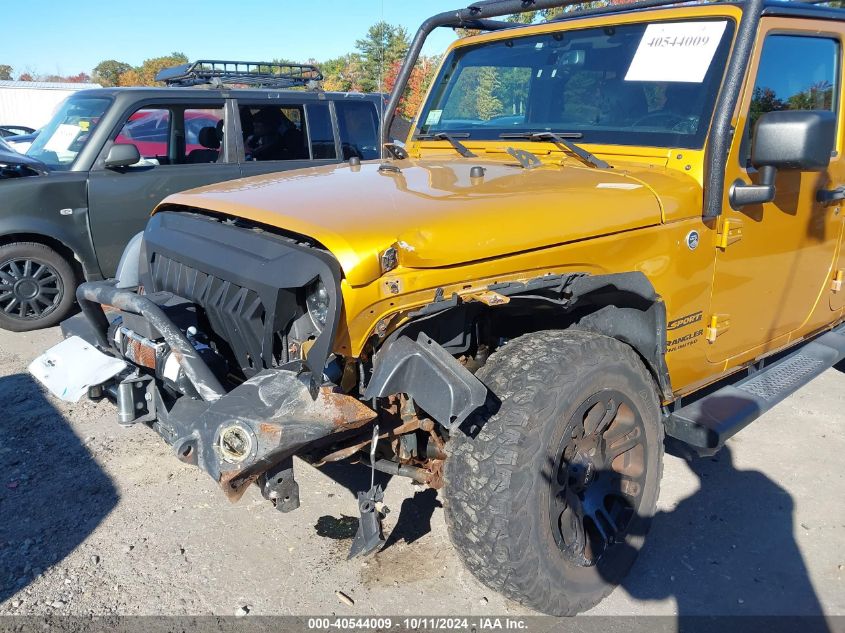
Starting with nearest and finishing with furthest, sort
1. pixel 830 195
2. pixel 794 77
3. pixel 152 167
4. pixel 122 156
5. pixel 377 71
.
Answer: pixel 794 77
pixel 830 195
pixel 122 156
pixel 152 167
pixel 377 71

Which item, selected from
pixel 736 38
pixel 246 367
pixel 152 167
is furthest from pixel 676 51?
pixel 152 167

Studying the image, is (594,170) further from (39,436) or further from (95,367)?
(39,436)

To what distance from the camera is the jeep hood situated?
2.17 m

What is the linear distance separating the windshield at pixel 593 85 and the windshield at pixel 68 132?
12.0 ft

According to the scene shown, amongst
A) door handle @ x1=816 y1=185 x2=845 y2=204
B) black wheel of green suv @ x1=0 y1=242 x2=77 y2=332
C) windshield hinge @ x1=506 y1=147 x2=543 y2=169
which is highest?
windshield hinge @ x1=506 y1=147 x2=543 y2=169

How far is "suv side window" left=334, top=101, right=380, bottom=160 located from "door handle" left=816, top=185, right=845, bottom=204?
4.70 metres

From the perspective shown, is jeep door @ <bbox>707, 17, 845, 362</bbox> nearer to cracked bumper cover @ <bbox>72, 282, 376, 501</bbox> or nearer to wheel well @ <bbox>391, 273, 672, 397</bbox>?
wheel well @ <bbox>391, 273, 672, 397</bbox>

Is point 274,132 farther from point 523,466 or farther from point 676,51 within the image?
point 523,466

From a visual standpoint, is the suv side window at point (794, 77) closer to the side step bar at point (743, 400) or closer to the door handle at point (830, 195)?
the door handle at point (830, 195)

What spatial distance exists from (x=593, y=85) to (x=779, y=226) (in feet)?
3.67

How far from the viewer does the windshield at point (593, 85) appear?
9.84 feet

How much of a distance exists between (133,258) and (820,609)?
10.8 feet

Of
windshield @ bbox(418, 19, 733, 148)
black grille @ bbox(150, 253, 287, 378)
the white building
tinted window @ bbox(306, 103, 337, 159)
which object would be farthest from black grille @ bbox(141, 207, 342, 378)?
the white building

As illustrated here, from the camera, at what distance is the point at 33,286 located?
5926 millimetres
